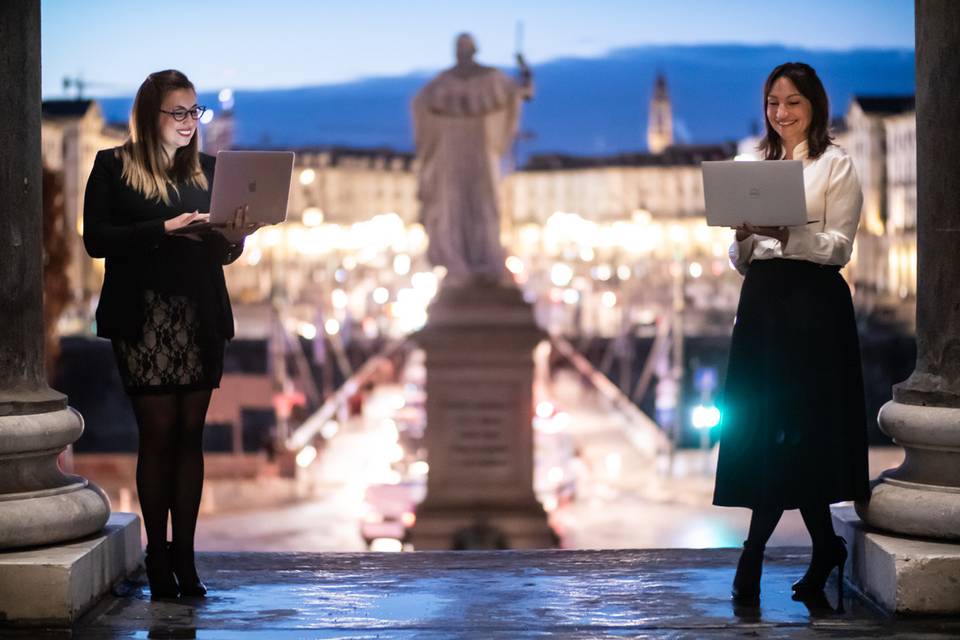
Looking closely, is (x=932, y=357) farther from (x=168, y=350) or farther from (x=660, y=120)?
(x=660, y=120)

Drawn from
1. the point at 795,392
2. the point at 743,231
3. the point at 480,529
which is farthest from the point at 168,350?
the point at 480,529

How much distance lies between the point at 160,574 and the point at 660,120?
460 ft

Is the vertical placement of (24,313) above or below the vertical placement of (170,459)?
above

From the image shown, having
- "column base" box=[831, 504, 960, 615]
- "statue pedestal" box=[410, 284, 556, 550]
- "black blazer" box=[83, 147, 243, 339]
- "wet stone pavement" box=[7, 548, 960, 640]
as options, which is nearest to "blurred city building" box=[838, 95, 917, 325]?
"statue pedestal" box=[410, 284, 556, 550]

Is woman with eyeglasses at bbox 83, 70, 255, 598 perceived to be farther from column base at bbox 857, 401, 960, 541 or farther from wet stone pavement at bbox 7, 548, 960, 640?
column base at bbox 857, 401, 960, 541

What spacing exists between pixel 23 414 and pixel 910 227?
2849 inches

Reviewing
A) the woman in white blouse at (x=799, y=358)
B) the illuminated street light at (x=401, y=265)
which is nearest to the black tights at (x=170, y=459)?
the woman in white blouse at (x=799, y=358)

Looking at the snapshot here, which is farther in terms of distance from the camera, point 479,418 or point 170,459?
point 479,418

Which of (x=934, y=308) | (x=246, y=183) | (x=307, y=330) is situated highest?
(x=246, y=183)

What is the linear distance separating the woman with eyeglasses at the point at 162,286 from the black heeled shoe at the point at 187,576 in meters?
0.09

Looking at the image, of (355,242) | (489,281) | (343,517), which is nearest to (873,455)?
(343,517)

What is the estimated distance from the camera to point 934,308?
5.32 meters

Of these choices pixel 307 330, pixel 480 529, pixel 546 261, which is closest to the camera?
pixel 480 529

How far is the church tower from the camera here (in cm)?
14212
